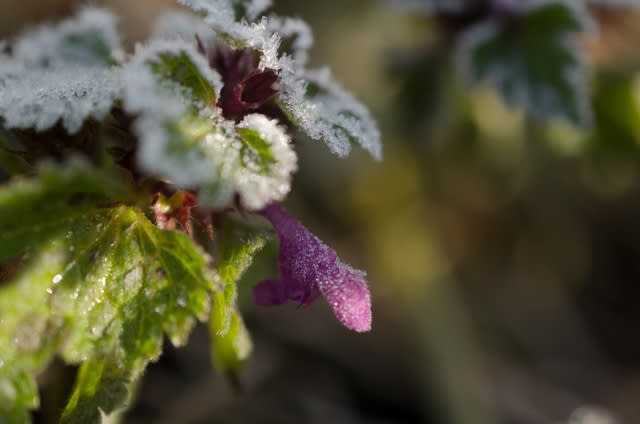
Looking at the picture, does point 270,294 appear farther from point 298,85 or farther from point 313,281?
point 298,85

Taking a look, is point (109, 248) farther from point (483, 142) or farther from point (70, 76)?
point (483, 142)

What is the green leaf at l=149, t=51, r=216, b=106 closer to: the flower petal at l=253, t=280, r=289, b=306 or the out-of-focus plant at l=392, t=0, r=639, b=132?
the flower petal at l=253, t=280, r=289, b=306

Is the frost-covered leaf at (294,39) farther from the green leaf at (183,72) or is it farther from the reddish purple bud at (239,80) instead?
the green leaf at (183,72)

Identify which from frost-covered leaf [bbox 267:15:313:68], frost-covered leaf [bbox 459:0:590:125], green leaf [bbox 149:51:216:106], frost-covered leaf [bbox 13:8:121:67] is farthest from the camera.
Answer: frost-covered leaf [bbox 459:0:590:125]

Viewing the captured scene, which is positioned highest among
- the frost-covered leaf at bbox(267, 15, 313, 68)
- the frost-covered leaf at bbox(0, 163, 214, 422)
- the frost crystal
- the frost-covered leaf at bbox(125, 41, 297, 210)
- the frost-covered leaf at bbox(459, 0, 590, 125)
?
the frost-covered leaf at bbox(459, 0, 590, 125)

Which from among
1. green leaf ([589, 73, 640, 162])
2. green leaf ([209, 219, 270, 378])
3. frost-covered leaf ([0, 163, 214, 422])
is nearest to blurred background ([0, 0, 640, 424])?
green leaf ([589, 73, 640, 162])

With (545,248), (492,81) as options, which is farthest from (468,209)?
(492,81)

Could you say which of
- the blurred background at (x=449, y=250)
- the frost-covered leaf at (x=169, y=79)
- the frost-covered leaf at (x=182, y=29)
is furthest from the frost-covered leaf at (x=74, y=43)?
the blurred background at (x=449, y=250)
